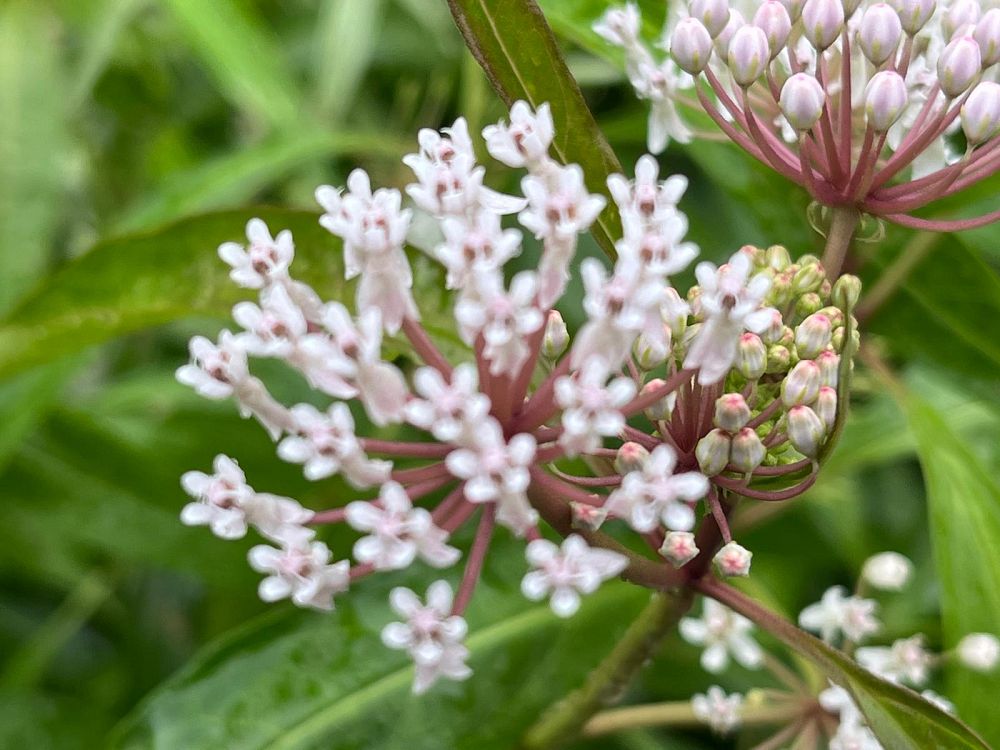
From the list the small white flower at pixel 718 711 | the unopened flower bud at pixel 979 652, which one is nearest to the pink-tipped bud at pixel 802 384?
the small white flower at pixel 718 711

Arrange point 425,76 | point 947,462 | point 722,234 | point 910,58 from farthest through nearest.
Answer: point 425,76
point 722,234
point 947,462
point 910,58

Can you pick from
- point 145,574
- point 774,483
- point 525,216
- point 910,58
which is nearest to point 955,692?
point 774,483

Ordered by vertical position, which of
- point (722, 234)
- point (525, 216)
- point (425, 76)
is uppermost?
point (425, 76)

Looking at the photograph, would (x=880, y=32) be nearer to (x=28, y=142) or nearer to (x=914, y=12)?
(x=914, y=12)

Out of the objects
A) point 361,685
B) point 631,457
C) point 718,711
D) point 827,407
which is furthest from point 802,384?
point 361,685

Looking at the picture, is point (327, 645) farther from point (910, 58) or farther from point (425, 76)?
point (425, 76)

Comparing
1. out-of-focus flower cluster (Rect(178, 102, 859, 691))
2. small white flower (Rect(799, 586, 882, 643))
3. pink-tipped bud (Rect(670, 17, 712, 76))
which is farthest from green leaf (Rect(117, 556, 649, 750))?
pink-tipped bud (Rect(670, 17, 712, 76))
